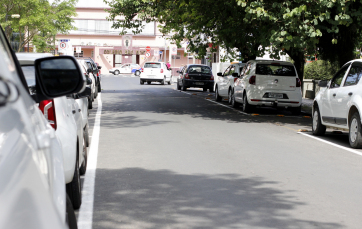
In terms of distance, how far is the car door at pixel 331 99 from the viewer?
11508 millimetres

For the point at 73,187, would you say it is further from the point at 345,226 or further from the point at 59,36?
the point at 59,36

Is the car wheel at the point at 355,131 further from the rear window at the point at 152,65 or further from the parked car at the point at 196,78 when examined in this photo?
the rear window at the point at 152,65

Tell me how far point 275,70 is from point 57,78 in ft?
52.4

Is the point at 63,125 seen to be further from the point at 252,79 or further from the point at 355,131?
the point at 252,79

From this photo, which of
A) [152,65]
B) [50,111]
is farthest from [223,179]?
[152,65]

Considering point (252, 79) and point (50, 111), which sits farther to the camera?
point (252, 79)

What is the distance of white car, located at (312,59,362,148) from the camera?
10.4 m

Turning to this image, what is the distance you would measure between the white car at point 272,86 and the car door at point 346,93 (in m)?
6.27

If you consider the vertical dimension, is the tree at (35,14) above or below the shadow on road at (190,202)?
above

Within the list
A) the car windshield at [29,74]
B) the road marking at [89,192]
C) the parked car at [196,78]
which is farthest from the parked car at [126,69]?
the car windshield at [29,74]

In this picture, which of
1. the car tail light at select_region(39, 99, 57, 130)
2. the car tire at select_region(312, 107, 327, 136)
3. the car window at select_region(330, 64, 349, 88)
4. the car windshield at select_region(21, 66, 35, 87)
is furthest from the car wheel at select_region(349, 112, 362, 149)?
the car windshield at select_region(21, 66, 35, 87)

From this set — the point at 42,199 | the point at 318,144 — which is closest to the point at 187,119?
the point at 318,144

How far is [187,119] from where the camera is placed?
15.6 meters

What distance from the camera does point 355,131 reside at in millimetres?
10430
